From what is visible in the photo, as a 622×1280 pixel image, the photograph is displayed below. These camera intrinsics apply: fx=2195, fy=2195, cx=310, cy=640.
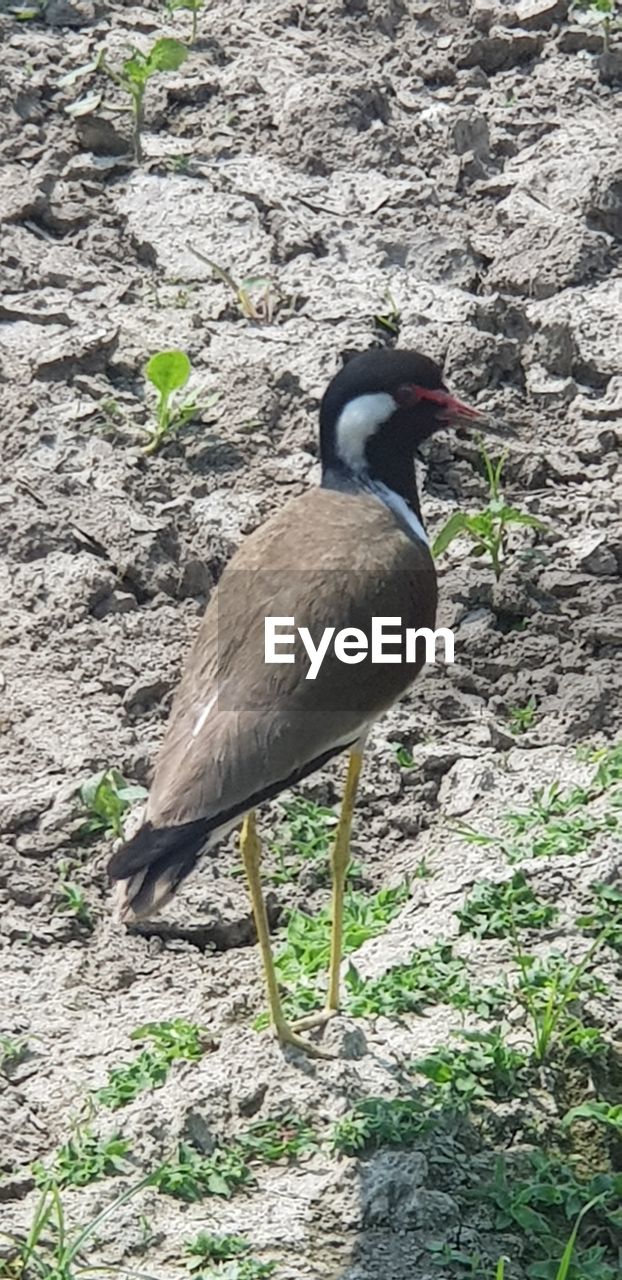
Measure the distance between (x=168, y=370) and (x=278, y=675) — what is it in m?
1.93

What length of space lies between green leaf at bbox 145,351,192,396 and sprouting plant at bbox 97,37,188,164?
4.79 feet

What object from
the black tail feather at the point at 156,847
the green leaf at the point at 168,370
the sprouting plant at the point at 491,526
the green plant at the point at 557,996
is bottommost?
the green plant at the point at 557,996

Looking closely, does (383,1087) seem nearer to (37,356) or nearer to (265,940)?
(265,940)

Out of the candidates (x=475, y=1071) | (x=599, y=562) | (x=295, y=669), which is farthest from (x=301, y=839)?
(x=599, y=562)

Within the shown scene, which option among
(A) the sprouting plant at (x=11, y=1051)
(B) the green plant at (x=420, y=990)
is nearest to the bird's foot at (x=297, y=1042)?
(B) the green plant at (x=420, y=990)

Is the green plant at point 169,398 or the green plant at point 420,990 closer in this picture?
the green plant at point 420,990

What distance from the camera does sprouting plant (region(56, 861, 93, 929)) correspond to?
17.5 ft

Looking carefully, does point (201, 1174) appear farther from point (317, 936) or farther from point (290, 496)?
point (290, 496)

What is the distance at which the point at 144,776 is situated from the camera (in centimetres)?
568

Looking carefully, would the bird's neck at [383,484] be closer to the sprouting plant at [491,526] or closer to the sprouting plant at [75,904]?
the sprouting plant at [491,526]

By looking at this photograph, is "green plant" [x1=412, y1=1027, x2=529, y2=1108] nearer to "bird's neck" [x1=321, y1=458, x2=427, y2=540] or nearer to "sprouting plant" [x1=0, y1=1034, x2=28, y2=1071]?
"sprouting plant" [x1=0, y1=1034, x2=28, y2=1071]

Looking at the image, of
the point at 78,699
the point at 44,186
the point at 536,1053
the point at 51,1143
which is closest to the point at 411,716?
the point at 78,699

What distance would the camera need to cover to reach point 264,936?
194 inches

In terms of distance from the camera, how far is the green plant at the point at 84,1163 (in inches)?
179
